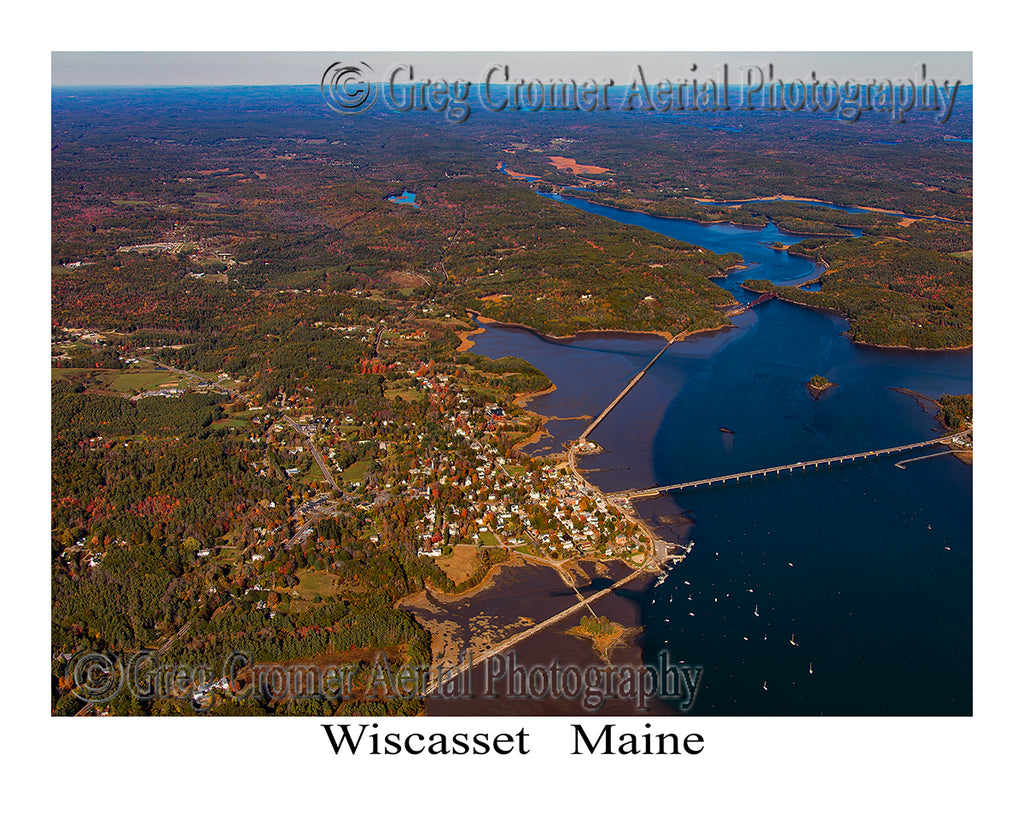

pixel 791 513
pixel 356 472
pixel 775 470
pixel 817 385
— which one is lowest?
pixel 791 513

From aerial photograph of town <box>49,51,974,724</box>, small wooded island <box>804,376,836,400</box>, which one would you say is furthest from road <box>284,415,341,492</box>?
small wooded island <box>804,376,836,400</box>

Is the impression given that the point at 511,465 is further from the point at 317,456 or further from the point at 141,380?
the point at 141,380

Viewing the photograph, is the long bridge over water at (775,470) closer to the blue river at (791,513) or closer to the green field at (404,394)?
the blue river at (791,513)

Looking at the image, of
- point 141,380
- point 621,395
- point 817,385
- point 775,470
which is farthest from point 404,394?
point 817,385

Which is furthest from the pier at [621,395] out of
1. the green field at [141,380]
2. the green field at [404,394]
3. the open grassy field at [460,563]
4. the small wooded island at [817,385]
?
the green field at [141,380]

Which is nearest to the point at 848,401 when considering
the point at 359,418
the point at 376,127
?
the point at 359,418
